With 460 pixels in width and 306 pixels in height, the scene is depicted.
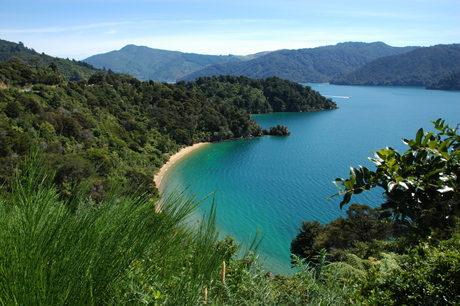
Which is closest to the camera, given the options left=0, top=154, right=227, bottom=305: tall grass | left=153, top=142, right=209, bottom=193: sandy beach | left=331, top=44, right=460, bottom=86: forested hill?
left=0, top=154, right=227, bottom=305: tall grass

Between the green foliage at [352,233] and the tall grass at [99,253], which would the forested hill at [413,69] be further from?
the tall grass at [99,253]

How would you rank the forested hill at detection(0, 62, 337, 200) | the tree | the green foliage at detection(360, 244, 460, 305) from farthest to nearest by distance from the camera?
the forested hill at detection(0, 62, 337, 200)
the green foliage at detection(360, 244, 460, 305)
the tree

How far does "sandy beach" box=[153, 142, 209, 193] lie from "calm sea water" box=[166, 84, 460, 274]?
69 cm

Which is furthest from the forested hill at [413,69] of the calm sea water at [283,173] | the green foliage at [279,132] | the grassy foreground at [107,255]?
the grassy foreground at [107,255]

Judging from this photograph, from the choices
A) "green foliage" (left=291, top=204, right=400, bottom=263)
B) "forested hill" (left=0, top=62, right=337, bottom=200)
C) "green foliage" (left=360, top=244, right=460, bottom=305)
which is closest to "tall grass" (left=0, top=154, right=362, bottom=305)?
"green foliage" (left=360, top=244, right=460, bottom=305)

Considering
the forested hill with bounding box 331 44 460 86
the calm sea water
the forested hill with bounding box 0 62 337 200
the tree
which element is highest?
the forested hill with bounding box 331 44 460 86

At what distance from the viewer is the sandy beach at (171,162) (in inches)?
942

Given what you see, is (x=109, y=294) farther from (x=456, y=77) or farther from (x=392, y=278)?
(x=456, y=77)

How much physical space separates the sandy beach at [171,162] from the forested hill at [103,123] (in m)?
0.60

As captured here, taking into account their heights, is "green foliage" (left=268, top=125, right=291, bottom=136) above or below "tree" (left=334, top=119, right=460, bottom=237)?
below

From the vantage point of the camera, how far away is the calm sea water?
18.0 metres

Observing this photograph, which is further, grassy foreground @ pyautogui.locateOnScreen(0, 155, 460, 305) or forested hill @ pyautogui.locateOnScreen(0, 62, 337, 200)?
forested hill @ pyautogui.locateOnScreen(0, 62, 337, 200)

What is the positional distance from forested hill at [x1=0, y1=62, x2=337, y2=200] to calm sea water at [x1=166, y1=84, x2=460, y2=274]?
3134 millimetres

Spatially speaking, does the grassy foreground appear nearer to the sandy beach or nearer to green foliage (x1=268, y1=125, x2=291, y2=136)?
the sandy beach
